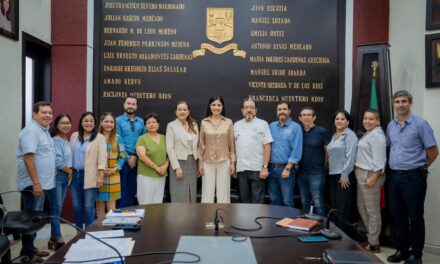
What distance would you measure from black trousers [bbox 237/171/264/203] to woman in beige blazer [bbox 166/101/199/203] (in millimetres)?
493

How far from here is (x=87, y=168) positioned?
3.63 meters

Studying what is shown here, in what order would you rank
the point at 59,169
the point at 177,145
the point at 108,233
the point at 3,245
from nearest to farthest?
the point at 108,233 → the point at 3,245 → the point at 59,169 → the point at 177,145

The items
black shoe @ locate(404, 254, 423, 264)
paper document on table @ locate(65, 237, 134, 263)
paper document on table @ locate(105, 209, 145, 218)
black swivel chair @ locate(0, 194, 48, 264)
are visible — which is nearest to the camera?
paper document on table @ locate(65, 237, 134, 263)

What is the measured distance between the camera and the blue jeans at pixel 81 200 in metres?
3.68

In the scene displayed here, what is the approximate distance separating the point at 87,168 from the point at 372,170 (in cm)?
260

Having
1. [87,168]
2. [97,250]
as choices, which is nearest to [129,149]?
[87,168]

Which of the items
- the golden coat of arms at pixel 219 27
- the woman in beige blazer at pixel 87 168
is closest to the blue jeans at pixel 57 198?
the woman in beige blazer at pixel 87 168

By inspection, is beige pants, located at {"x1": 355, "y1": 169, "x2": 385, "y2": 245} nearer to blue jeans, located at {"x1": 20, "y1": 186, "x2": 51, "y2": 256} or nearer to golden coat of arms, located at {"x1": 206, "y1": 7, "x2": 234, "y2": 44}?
golden coat of arms, located at {"x1": 206, "y1": 7, "x2": 234, "y2": 44}

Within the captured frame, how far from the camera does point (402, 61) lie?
4172mm

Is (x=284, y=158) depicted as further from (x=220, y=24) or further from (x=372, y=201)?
(x=220, y=24)

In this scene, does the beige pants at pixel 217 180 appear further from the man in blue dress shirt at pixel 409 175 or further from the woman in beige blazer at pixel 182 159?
the man in blue dress shirt at pixel 409 175

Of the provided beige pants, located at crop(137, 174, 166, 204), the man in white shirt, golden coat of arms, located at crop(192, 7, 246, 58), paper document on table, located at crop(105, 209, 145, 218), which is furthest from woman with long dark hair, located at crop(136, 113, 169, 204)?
paper document on table, located at crop(105, 209, 145, 218)

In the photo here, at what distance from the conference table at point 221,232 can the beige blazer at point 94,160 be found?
56.2 inches

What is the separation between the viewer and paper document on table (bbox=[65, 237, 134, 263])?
1.45m
